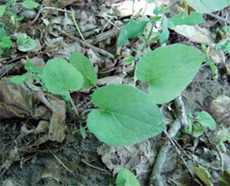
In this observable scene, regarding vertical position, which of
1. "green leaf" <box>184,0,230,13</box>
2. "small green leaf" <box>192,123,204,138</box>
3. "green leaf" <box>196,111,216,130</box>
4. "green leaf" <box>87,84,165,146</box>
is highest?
"green leaf" <box>184,0,230,13</box>

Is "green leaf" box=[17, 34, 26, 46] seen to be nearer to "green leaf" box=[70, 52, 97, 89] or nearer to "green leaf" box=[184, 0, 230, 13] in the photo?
"green leaf" box=[70, 52, 97, 89]

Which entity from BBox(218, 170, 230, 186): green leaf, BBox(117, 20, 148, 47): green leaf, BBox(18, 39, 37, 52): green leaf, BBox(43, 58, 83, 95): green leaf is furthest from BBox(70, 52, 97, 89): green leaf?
BBox(218, 170, 230, 186): green leaf

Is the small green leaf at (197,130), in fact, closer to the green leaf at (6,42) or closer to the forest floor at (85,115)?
the forest floor at (85,115)

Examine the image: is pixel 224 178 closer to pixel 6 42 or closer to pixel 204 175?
pixel 204 175

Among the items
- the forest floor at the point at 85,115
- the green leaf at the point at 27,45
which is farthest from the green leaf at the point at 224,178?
the green leaf at the point at 27,45

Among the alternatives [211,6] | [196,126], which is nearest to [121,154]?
[196,126]

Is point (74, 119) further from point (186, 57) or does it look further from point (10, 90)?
point (186, 57)
